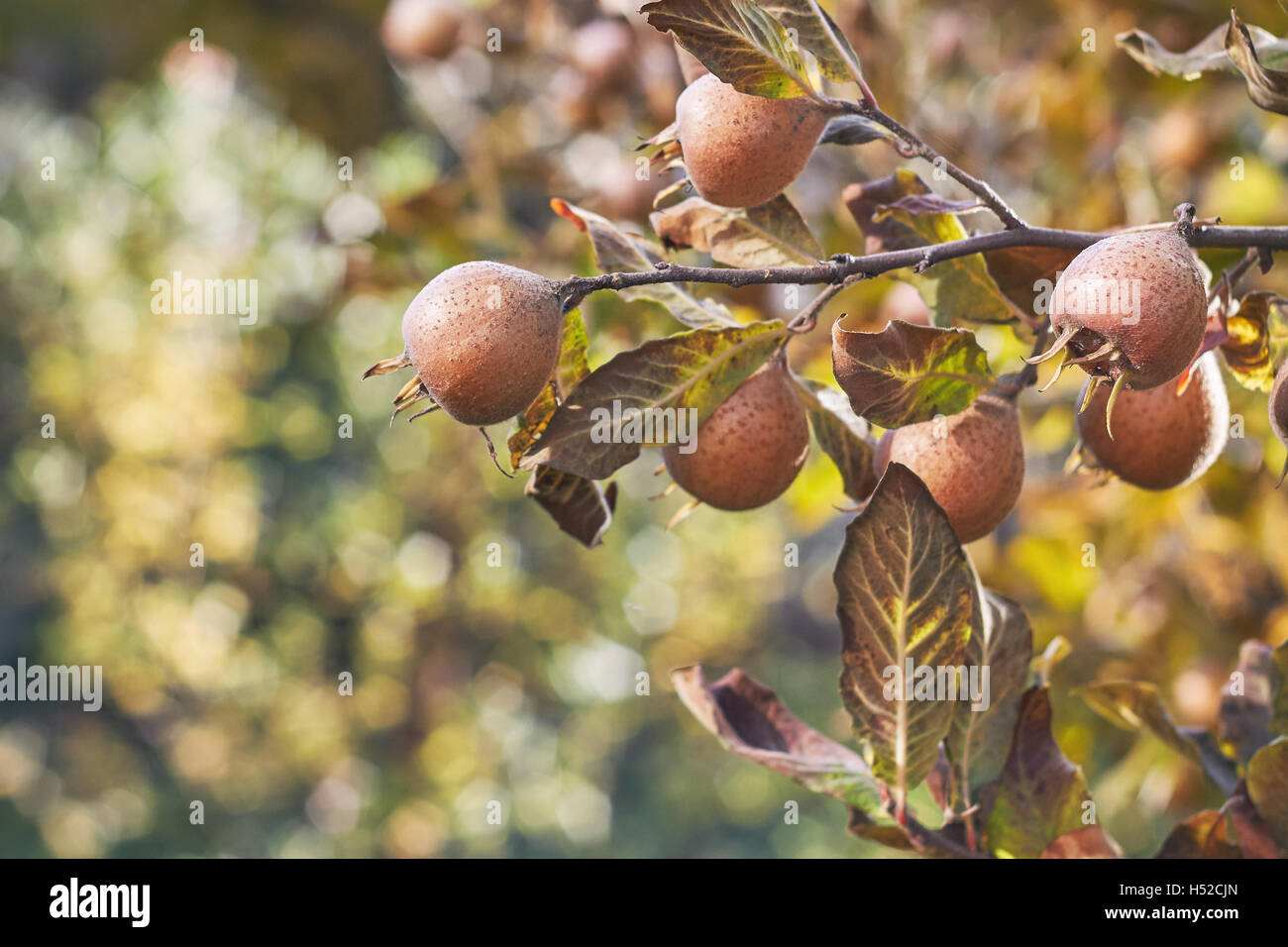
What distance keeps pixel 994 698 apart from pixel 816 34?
0.38 m

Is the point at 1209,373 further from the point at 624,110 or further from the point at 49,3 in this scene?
the point at 49,3

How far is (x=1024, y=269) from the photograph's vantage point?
0.59 m

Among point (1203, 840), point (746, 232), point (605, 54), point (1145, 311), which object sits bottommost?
point (1203, 840)

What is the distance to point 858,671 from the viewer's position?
58 cm

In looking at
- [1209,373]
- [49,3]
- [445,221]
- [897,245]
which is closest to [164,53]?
[49,3]

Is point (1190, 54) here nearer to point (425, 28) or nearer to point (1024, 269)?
point (1024, 269)

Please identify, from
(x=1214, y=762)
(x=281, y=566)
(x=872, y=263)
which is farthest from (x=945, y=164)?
(x=281, y=566)

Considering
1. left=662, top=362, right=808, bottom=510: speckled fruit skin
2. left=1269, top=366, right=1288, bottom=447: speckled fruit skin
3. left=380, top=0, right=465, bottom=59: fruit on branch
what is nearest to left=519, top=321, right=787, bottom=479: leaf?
left=662, top=362, right=808, bottom=510: speckled fruit skin

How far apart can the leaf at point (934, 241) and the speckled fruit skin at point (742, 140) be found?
8 cm

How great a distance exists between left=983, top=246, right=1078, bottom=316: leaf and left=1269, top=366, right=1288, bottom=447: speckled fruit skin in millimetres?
130

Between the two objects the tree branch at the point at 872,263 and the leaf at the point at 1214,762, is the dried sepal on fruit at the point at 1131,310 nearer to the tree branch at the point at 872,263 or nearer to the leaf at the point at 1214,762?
the tree branch at the point at 872,263

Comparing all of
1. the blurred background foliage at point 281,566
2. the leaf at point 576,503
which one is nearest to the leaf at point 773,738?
the leaf at point 576,503

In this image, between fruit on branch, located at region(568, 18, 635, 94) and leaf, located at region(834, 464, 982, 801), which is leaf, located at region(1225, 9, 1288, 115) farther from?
fruit on branch, located at region(568, 18, 635, 94)

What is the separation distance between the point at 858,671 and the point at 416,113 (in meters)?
2.00
